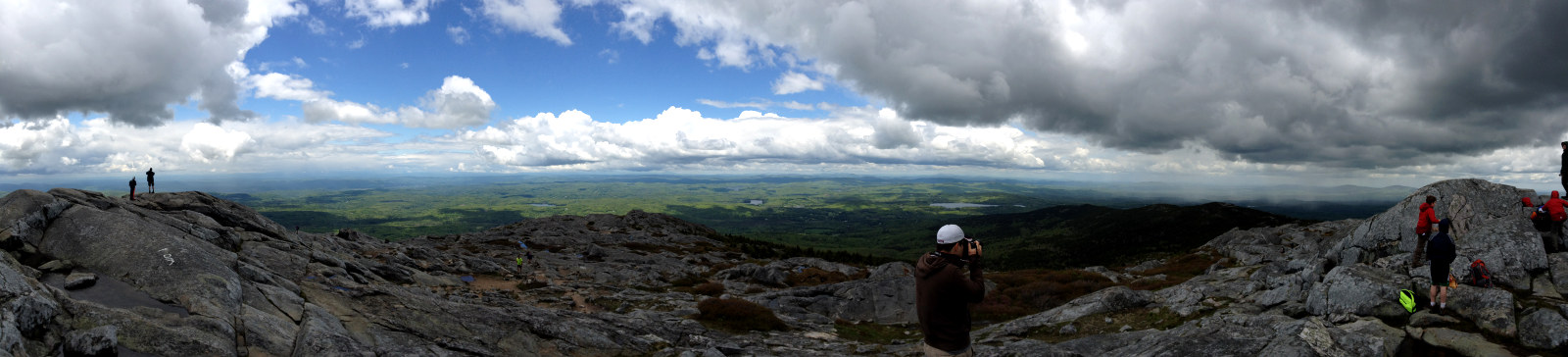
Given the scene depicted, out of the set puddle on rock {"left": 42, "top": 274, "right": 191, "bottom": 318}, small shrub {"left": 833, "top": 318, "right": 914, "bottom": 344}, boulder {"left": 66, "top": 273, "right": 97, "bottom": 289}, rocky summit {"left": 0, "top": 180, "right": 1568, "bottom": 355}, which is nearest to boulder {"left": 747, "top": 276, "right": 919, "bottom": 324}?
rocky summit {"left": 0, "top": 180, "right": 1568, "bottom": 355}

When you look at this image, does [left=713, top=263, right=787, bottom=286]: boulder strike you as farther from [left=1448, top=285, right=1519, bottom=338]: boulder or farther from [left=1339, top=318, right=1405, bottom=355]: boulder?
[left=1448, top=285, right=1519, bottom=338]: boulder

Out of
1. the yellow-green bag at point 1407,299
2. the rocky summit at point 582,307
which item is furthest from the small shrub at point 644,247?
the yellow-green bag at point 1407,299

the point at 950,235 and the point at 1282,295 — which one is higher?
the point at 950,235

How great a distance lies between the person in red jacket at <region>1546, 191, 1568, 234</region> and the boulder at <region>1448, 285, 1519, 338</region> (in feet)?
29.6

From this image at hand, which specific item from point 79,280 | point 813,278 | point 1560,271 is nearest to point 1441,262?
point 1560,271

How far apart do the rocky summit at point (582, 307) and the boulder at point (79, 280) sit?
0.07 metres

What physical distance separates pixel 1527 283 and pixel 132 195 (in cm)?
7017

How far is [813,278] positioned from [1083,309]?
110 ft

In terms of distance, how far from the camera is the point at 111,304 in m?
13.6

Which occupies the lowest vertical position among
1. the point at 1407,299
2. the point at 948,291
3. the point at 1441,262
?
the point at 1407,299

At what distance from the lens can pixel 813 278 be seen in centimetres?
5828

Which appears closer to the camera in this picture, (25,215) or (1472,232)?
(25,215)

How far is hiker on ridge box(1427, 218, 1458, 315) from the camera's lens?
653 inches

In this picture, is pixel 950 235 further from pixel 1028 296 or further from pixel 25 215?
pixel 1028 296
